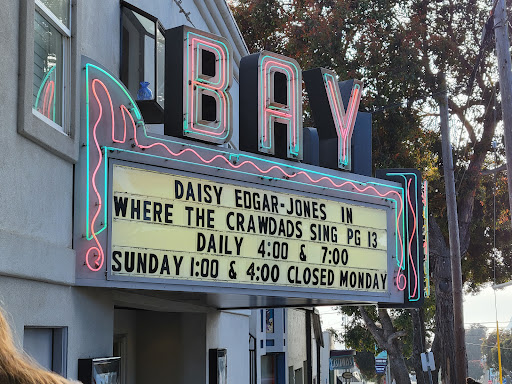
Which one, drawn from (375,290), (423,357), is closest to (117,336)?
(375,290)

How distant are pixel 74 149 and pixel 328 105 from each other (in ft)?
13.1

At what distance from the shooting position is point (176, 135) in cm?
826

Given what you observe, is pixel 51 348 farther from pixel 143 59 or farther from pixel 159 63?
pixel 159 63

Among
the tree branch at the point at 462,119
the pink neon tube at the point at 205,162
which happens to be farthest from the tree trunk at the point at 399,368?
the pink neon tube at the point at 205,162

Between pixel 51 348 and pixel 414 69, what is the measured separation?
1875 centimetres

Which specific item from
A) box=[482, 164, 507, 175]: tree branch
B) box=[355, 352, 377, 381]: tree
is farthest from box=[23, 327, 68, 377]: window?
box=[355, 352, 377, 381]: tree

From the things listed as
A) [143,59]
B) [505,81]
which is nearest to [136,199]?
[143,59]

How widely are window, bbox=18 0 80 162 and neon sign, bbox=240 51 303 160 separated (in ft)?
8.27

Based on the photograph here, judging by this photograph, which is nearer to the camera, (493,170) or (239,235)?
(239,235)

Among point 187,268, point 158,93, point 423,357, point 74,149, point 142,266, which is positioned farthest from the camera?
point 423,357

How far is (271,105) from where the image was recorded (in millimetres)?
9320

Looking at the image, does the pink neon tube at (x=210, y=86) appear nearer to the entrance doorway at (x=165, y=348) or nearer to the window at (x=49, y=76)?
the window at (x=49, y=76)

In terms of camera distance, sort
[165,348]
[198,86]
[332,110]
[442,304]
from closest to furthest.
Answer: [198,86]
[332,110]
[165,348]
[442,304]

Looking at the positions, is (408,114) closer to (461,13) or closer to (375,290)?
(461,13)
